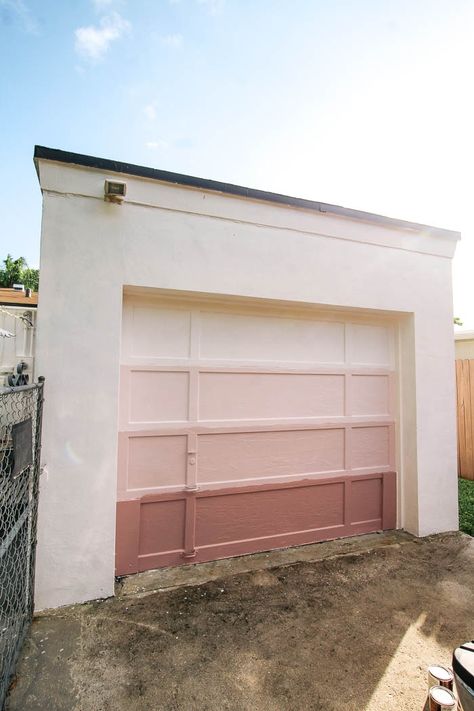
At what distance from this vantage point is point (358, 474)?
3777 mm

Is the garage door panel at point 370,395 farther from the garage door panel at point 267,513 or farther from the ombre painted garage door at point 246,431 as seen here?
the garage door panel at point 267,513

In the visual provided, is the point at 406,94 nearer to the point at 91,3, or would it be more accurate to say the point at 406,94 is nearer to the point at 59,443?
the point at 91,3

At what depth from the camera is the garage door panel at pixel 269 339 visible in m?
3.31

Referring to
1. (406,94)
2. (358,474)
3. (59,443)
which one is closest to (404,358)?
(358,474)

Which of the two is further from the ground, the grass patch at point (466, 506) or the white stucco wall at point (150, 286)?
the white stucco wall at point (150, 286)

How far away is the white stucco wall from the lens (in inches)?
103

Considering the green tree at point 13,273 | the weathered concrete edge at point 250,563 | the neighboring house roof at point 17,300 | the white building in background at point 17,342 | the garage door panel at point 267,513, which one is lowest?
the weathered concrete edge at point 250,563

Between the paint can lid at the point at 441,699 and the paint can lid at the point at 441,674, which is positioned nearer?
the paint can lid at the point at 441,699

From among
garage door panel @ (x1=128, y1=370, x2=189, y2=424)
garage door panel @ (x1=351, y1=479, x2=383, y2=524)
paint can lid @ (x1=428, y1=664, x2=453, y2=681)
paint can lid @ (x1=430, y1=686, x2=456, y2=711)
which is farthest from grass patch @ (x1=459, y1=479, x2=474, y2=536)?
garage door panel @ (x1=128, y1=370, x2=189, y2=424)

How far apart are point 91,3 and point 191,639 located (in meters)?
5.01

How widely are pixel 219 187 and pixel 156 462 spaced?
2.55 metres

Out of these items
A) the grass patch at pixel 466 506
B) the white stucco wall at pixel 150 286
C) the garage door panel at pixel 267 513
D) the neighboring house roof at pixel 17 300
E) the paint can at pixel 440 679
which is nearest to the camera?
the paint can at pixel 440 679

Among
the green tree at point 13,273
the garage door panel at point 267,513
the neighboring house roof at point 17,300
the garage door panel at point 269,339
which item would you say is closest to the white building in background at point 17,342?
the garage door panel at point 269,339

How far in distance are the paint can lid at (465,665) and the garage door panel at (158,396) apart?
2346 millimetres
